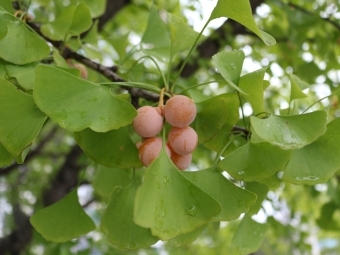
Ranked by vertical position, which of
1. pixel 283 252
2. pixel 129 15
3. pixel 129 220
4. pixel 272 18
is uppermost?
pixel 129 220

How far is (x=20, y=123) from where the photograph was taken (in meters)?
0.41

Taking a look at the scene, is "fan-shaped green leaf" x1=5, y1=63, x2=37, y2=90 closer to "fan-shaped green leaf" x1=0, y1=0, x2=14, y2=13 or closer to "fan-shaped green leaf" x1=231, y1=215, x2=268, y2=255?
"fan-shaped green leaf" x1=0, y1=0, x2=14, y2=13

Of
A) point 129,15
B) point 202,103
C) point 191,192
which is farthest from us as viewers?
point 129,15

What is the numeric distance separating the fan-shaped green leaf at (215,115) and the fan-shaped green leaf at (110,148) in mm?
95

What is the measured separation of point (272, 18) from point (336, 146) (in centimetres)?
111

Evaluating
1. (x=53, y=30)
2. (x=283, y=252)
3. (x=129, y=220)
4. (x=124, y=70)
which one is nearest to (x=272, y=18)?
(x=124, y=70)

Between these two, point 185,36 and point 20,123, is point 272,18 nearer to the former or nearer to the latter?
point 185,36

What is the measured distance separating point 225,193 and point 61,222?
27 centimetres

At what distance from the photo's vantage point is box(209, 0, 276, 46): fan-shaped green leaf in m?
0.42

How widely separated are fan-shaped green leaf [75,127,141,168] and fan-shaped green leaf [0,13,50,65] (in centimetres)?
11

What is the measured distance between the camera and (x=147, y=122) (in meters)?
0.43

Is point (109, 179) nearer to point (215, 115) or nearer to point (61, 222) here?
point (61, 222)

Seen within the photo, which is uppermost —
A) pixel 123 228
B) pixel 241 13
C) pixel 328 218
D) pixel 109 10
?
pixel 241 13

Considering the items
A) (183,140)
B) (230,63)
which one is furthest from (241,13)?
(183,140)
